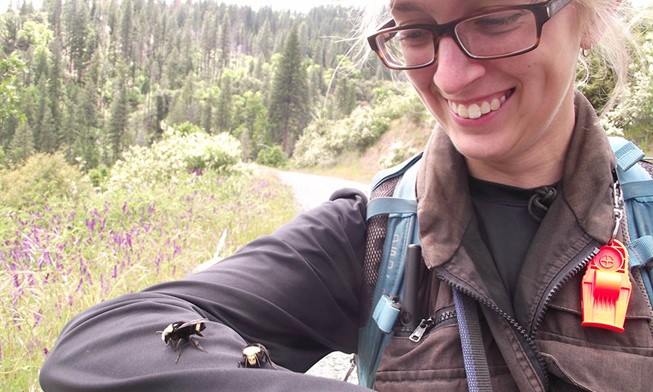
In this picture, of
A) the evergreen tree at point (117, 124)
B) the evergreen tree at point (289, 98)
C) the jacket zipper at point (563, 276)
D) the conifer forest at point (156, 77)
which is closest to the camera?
the jacket zipper at point (563, 276)

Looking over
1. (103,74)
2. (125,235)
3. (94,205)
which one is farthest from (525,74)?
(103,74)

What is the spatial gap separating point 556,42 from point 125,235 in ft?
13.0

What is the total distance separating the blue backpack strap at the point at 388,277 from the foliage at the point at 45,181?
709 centimetres

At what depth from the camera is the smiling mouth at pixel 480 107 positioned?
1.10m

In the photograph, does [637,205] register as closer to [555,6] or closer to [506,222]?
[506,222]

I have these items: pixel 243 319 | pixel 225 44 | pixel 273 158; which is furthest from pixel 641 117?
pixel 225 44

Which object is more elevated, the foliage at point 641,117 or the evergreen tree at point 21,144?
the foliage at point 641,117

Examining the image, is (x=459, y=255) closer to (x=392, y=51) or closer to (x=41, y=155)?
(x=392, y=51)

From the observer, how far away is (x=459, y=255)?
1.07 meters

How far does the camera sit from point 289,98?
53562mm

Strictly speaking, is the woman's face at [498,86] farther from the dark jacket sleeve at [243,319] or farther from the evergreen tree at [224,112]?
the evergreen tree at [224,112]

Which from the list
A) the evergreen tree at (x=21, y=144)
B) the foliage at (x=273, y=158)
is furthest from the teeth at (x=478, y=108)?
the evergreen tree at (x=21, y=144)

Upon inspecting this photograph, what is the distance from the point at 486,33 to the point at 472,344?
26.1 inches

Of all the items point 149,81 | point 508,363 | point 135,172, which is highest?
point 508,363
